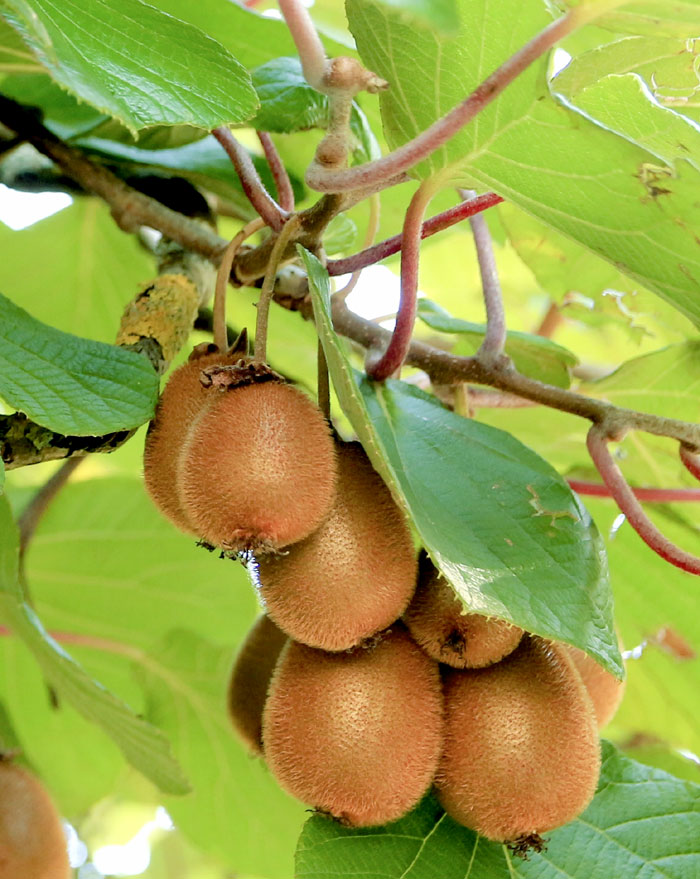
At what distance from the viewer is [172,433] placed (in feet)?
2.51

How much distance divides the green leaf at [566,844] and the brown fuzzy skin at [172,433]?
271mm

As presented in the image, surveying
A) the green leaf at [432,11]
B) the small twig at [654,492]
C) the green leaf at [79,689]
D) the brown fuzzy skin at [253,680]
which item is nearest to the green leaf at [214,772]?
the green leaf at [79,689]

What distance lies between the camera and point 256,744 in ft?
2.85

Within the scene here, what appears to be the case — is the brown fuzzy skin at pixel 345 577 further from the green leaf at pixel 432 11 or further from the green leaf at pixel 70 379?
the green leaf at pixel 432 11

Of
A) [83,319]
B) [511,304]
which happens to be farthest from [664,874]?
[511,304]

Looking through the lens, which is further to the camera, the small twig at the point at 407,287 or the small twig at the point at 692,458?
the small twig at the point at 692,458

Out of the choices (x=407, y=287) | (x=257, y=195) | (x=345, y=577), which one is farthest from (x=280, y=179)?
(x=345, y=577)

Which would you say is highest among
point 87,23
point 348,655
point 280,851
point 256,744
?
point 87,23

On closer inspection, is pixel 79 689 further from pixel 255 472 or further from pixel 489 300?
pixel 489 300

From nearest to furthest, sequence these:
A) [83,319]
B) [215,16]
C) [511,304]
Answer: [215,16] < [83,319] < [511,304]

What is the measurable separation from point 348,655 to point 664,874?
36 centimetres

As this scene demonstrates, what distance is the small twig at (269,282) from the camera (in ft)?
2.53

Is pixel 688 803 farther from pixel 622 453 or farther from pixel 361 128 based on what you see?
pixel 361 128

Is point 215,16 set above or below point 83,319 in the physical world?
above
